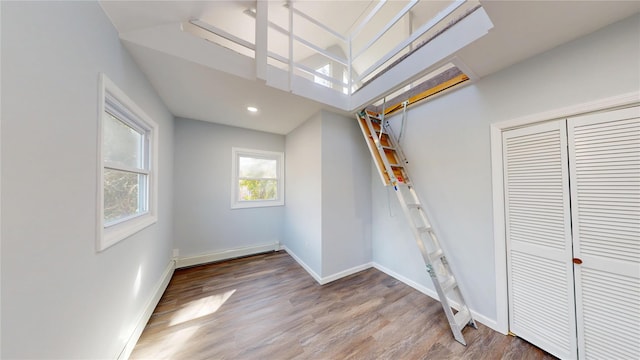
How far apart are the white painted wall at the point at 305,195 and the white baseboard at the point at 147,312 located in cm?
182

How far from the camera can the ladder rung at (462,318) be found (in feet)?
5.61

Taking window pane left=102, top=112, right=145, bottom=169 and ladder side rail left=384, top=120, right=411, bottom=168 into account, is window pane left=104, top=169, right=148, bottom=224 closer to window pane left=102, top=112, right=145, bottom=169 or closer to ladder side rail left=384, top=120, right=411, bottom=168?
window pane left=102, top=112, right=145, bottom=169

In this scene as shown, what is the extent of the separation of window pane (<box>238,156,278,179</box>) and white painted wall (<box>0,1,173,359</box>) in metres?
2.18

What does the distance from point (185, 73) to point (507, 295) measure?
3.67 metres

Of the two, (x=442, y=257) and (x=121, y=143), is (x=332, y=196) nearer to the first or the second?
(x=442, y=257)

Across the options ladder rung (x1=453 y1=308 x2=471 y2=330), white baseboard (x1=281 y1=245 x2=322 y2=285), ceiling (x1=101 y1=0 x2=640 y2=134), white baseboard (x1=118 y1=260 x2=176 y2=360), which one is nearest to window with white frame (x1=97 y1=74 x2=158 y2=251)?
ceiling (x1=101 y1=0 x2=640 y2=134)

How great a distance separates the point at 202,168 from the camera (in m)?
3.18

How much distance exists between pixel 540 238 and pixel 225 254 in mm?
3981

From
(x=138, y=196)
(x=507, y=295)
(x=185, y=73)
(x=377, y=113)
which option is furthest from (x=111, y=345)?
(x=377, y=113)

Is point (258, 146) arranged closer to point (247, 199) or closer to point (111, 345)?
point (247, 199)

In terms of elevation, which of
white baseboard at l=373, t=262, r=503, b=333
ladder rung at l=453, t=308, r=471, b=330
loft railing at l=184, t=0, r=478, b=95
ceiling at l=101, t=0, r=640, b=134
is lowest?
white baseboard at l=373, t=262, r=503, b=333

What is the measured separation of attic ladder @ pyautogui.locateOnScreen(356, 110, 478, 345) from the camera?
178cm

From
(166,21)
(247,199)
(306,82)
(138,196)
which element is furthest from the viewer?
(247,199)

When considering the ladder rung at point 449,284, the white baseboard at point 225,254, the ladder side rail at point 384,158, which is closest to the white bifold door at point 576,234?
the ladder rung at point 449,284
